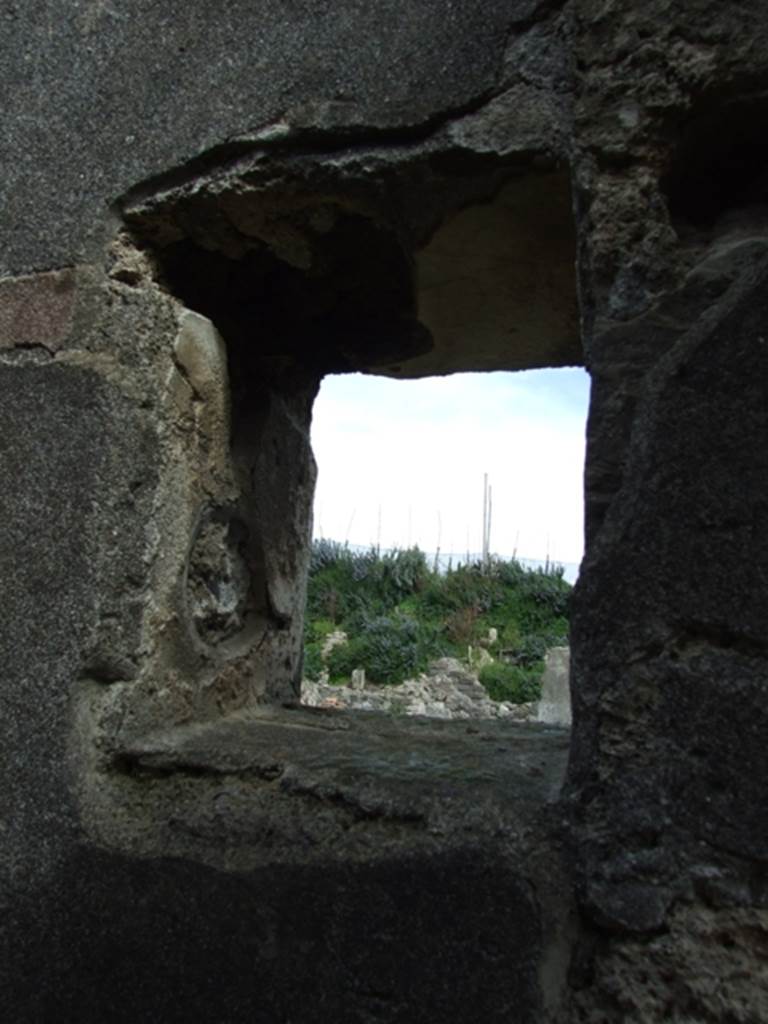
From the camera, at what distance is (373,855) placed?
1.15m

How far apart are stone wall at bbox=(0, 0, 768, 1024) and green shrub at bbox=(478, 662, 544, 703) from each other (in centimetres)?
735

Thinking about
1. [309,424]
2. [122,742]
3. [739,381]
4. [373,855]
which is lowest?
[373,855]

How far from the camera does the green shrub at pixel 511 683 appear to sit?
8.92 m

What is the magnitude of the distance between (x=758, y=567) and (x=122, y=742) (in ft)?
3.09

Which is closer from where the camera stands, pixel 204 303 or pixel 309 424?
pixel 204 303

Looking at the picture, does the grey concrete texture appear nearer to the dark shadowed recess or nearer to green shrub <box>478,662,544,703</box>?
the dark shadowed recess

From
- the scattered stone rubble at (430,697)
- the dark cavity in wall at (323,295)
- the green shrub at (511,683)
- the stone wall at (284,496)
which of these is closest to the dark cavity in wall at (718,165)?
the stone wall at (284,496)

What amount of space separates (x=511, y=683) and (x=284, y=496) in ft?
24.8

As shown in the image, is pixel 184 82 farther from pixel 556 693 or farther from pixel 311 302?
pixel 556 693

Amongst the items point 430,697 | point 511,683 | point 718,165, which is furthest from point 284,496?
point 511,683

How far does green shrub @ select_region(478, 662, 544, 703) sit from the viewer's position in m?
8.92

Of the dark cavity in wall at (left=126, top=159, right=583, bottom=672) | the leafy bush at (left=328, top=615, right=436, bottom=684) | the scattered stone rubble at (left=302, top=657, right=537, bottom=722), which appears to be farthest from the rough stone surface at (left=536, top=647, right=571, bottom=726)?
the dark cavity in wall at (left=126, top=159, right=583, bottom=672)

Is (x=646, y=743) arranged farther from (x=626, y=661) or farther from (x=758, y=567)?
(x=758, y=567)

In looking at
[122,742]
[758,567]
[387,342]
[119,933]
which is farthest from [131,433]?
[758,567]
